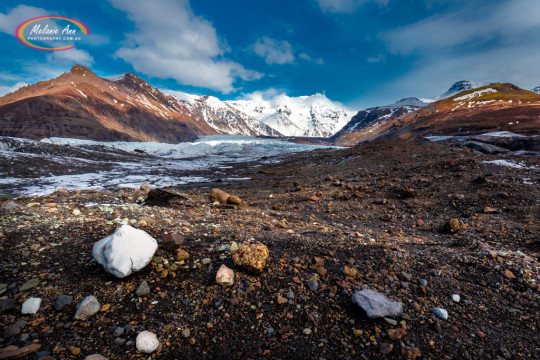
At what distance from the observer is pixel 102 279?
303 centimetres

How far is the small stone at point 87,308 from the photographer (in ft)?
8.27

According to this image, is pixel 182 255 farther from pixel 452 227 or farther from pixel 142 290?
pixel 452 227

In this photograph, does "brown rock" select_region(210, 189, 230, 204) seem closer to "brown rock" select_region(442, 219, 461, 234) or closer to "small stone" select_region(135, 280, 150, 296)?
"small stone" select_region(135, 280, 150, 296)

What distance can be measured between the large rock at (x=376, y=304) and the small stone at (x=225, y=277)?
1.59 m

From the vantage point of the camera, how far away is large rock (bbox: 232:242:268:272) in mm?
3318

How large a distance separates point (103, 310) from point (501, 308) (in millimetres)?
4785

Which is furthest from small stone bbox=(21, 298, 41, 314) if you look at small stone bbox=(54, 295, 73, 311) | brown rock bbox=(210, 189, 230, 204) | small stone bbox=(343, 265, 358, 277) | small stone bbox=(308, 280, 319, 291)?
brown rock bbox=(210, 189, 230, 204)

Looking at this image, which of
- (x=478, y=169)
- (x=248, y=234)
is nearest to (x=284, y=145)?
(x=478, y=169)

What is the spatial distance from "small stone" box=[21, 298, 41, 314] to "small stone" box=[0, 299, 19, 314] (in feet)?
0.30

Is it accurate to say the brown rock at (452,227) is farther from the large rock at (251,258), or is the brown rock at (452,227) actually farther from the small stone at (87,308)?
the small stone at (87,308)

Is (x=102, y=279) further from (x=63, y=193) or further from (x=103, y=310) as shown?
(x=63, y=193)

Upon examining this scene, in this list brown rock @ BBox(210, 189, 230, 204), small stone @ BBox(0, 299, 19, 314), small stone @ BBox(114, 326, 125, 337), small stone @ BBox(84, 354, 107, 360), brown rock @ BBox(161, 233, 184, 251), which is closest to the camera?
small stone @ BBox(84, 354, 107, 360)

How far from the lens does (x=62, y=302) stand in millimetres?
2631

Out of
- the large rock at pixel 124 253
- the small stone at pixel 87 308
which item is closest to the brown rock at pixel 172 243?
the large rock at pixel 124 253
